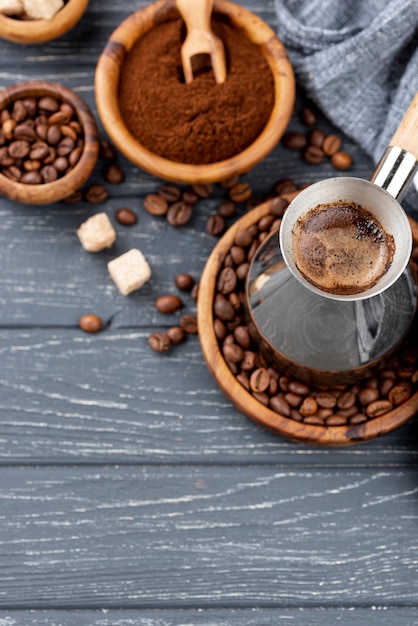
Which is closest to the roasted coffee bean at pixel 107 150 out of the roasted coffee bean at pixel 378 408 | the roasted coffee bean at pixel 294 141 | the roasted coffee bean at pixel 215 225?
the roasted coffee bean at pixel 215 225

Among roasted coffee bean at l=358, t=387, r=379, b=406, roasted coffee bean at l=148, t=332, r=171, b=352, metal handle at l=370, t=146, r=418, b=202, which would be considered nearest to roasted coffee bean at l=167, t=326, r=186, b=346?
roasted coffee bean at l=148, t=332, r=171, b=352

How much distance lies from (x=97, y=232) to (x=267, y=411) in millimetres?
467

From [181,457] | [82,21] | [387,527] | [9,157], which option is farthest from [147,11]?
[387,527]

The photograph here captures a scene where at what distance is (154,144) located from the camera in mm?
1398

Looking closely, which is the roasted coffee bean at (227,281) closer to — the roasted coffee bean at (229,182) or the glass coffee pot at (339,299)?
the glass coffee pot at (339,299)

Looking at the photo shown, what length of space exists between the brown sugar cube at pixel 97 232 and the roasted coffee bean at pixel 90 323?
0.43 feet

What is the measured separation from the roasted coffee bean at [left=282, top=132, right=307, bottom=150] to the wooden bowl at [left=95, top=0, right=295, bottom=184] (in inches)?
4.5

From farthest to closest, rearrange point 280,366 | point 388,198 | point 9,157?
point 9,157
point 280,366
point 388,198

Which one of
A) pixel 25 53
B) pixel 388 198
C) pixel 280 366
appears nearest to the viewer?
pixel 388 198

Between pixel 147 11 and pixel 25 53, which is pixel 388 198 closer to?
pixel 147 11

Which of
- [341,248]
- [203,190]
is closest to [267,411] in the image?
[341,248]

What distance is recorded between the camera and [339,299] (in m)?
1.02

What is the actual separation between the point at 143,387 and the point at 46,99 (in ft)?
1.86

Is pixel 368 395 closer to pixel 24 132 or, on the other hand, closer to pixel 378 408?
pixel 378 408
